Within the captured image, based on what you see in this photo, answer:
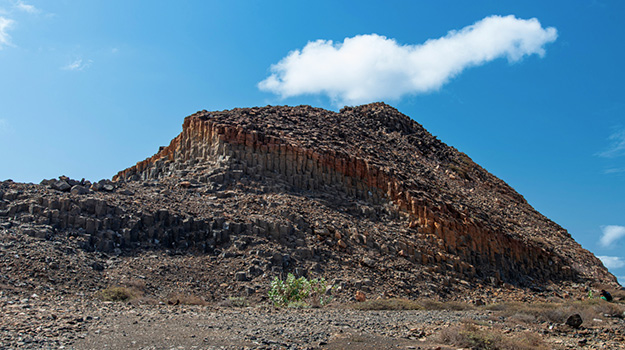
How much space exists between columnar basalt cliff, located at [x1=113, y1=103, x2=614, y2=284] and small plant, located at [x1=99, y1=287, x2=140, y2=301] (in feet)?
25.2

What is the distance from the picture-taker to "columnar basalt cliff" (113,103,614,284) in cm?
2988

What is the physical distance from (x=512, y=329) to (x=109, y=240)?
53.1 feet

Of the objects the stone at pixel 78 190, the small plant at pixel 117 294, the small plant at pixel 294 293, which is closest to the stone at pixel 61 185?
the stone at pixel 78 190

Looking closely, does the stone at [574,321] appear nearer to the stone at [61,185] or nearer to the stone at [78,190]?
the stone at [78,190]

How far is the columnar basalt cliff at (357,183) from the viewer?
2988cm

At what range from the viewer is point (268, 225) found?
83.8ft

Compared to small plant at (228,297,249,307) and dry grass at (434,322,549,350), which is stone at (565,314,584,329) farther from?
small plant at (228,297,249,307)

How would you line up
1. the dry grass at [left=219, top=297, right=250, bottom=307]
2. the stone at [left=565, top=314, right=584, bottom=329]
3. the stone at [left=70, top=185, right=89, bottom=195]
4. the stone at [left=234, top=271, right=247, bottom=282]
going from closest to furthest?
the stone at [left=565, top=314, right=584, bottom=329] → the dry grass at [left=219, top=297, right=250, bottom=307] → the stone at [left=234, top=271, right=247, bottom=282] → the stone at [left=70, top=185, right=89, bottom=195]

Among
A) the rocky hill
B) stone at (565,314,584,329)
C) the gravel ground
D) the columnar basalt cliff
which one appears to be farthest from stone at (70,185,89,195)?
stone at (565,314,584,329)

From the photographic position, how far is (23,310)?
1280 centimetres

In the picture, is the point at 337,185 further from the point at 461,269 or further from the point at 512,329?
the point at 512,329

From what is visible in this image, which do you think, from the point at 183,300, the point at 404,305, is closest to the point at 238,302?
the point at 183,300

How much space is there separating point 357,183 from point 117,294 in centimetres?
Result: 1813

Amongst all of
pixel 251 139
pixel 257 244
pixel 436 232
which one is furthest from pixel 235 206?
pixel 436 232
